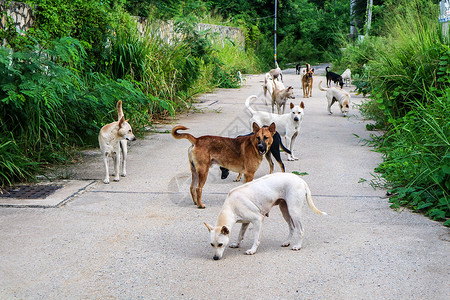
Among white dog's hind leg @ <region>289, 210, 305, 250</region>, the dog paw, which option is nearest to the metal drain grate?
the dog paw

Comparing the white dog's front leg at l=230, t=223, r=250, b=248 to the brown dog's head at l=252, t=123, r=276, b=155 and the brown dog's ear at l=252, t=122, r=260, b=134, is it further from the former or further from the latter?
the brown dog's ear at l=252, t=122, r=260, b=134

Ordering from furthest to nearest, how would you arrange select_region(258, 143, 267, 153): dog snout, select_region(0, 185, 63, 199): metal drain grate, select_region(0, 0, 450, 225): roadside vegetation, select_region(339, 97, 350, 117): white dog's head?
select_region(339, 97, 350, 117): white dog's head
select_region(0, 0, 450, 225): roadside vegetation
select_region(0, 185, 63, 199): metal drain grate
select_region(258, 143, 267, 153): dog snout

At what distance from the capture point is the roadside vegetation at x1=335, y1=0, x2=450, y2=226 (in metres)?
5.99

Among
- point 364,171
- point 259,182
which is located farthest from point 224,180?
point 259,182

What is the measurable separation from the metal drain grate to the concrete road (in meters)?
0.18

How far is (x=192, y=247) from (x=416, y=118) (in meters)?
3.87

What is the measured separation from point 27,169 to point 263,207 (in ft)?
13.1

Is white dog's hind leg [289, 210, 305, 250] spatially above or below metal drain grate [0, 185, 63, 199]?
above

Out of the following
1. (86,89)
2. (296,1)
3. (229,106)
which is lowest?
(229,106)

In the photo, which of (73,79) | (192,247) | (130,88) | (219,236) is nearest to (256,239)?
(219,236)

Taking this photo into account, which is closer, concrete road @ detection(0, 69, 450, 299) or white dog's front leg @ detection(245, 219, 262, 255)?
concrete road @ detection(0, 69, 450, 299)

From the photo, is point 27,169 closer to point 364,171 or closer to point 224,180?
point 224,180

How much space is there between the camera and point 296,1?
5016 cm

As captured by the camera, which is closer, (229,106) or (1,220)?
(1,220)
